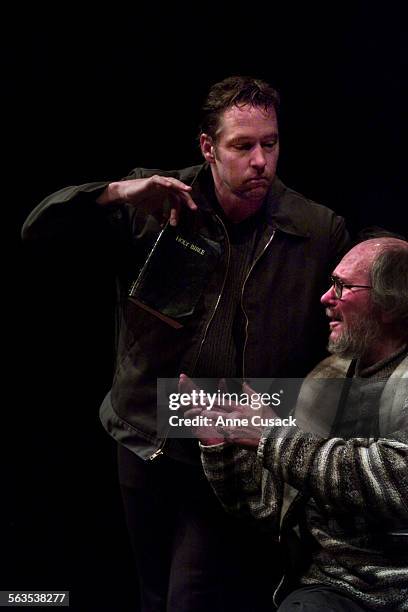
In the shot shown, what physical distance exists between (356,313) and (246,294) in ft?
0.91

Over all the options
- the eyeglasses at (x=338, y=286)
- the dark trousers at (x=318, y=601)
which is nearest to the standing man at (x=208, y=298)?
the eyeglasses at (x=338, y=286)

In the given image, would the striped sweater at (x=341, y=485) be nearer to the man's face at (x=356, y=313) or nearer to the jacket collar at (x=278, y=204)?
the man's face at (x=356, y=313)

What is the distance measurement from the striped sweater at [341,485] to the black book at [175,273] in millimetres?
339

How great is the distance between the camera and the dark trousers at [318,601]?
1.83 m

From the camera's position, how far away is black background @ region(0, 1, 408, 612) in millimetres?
2400

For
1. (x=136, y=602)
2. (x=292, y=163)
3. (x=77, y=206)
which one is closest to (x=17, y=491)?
(x=136, y=602)

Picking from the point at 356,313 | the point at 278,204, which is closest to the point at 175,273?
the point at 278,204

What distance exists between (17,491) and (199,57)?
141 centimetres

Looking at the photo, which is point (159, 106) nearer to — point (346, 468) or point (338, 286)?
point (338, 286)

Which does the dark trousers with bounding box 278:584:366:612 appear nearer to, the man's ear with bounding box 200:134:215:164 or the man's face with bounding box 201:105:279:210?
the man's face with bounding box 201:105:279:210

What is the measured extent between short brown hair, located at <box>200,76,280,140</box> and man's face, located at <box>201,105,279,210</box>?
15mm

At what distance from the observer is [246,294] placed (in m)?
2.12

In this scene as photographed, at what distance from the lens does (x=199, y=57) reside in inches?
95.6

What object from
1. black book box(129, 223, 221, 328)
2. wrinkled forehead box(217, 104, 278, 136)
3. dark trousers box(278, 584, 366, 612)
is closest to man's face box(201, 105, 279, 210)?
wrinkled forehead box(217, 104, 278, 136)
